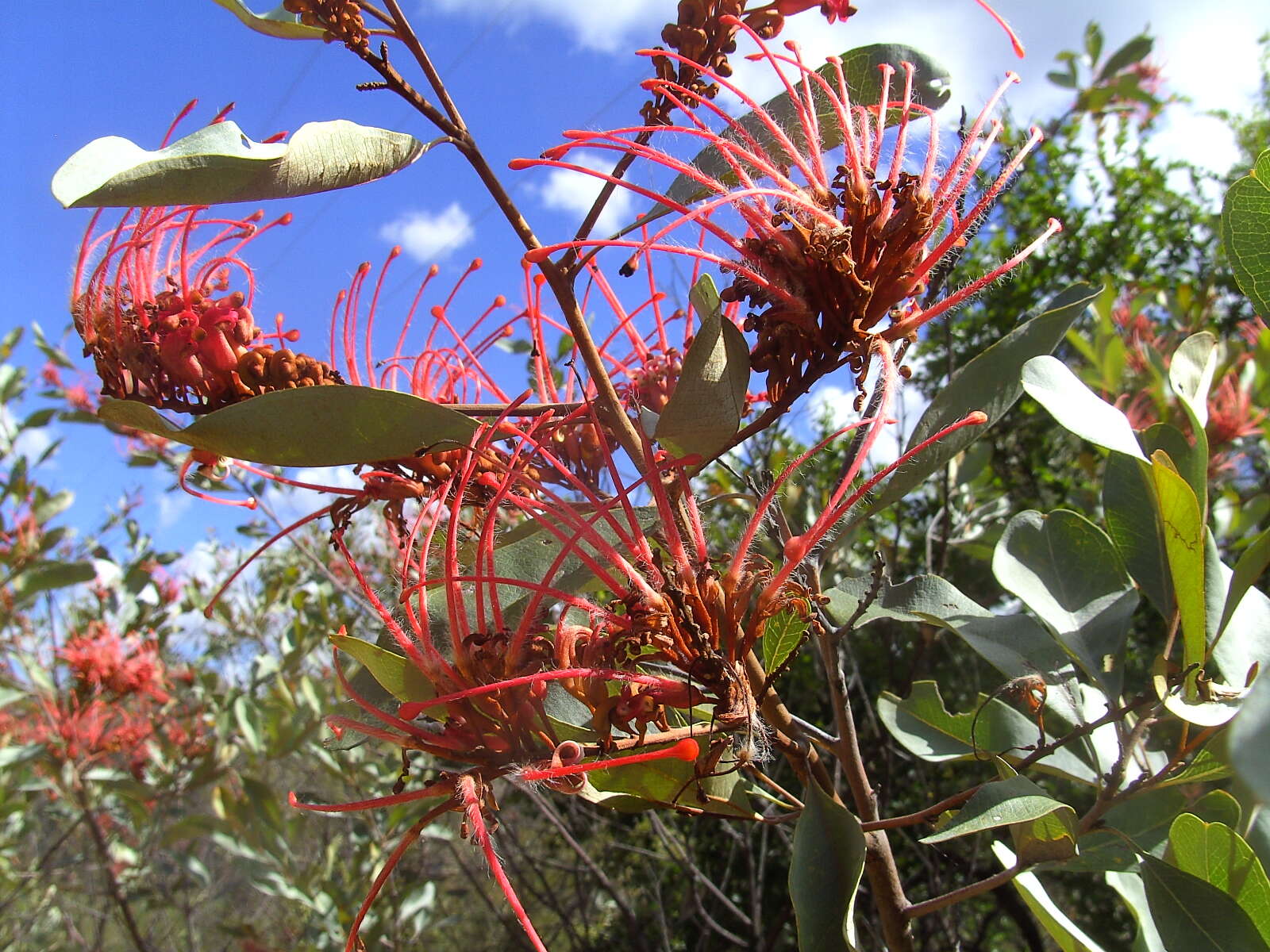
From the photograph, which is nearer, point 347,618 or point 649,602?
point 649,602

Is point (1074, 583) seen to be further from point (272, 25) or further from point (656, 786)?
point (272, 25)

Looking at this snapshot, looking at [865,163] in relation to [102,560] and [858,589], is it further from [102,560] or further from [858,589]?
[102,560]

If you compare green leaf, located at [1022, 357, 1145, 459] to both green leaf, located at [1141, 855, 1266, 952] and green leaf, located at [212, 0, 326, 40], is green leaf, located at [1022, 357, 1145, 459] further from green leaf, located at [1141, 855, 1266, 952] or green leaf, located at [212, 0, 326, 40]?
green leaf, located at [212, 0, 326, 40]

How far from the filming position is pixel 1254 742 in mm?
350

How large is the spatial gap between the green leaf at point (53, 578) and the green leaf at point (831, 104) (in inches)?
109

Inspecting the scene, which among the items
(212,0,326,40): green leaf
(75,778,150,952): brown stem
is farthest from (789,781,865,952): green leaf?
(75,778,150,952): brown stem

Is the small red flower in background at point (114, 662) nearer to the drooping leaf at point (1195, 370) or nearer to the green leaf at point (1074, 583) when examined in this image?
the green leaf at point (1074, 583)

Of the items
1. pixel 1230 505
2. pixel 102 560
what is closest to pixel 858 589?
pixel 1230 505

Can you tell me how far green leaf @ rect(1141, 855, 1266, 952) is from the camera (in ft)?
2.59

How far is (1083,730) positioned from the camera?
36.7 inches

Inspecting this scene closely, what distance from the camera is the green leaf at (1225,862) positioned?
793 mm

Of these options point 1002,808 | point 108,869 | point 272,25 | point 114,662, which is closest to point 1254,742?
point 1002,808

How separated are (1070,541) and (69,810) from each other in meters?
4.55

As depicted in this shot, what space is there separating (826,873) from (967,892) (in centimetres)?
20
